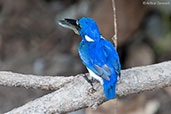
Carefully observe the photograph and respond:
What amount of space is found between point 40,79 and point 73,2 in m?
2.78

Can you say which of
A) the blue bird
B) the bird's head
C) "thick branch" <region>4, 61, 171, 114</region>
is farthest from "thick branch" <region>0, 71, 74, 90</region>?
the bird's head

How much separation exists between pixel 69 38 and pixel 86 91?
8.23ft

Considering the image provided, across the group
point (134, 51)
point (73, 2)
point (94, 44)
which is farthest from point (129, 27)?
point (94, 44)

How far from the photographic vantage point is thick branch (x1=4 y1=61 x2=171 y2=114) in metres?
1.94

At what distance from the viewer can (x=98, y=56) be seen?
2033 millimetres

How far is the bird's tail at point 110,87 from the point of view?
193 cm

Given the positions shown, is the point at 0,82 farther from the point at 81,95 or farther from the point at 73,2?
the point at 73,2

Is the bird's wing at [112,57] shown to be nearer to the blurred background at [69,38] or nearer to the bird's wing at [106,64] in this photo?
the bird's wing at [106,64]

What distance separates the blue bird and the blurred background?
1.91 meters

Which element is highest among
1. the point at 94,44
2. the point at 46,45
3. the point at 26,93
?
the point at 94,44

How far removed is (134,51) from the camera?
4461 mm

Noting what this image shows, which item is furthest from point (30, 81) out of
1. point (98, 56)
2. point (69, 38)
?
point (69, 38)

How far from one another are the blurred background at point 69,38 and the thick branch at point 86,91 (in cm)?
176

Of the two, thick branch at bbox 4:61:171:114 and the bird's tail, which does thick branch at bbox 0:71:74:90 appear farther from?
the bird's tail
